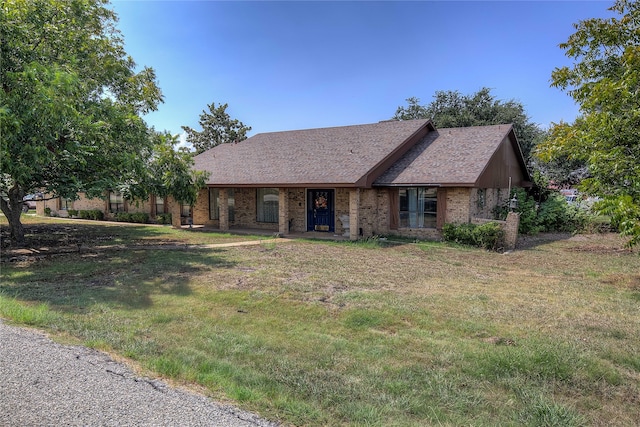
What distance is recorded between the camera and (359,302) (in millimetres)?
6508

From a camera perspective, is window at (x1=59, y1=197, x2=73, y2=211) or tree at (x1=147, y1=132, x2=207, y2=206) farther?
window at (x1=59, y1=197, x2=73, y2=211)

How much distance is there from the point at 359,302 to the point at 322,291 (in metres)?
0.99

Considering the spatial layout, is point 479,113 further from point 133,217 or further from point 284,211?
point 133,217

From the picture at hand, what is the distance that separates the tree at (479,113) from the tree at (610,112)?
813 inches

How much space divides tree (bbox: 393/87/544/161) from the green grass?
21562 millimetres

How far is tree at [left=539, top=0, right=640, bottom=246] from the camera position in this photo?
240 inches

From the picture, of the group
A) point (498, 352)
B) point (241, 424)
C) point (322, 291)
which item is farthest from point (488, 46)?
point (241, 424)

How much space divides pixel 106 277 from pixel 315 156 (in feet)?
37.9

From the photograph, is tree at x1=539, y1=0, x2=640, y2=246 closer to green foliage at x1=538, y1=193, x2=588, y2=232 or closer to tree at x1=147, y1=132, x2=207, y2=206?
green foliage at x1=538, y1=193, x2=588, y2=232

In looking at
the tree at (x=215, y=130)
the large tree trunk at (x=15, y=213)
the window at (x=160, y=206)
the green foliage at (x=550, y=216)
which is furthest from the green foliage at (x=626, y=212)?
the tree at (x=215, y=130)

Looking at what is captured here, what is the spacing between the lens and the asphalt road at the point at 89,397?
9.50 ft

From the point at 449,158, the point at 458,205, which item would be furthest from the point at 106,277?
the point at 449,158

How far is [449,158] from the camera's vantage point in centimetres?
1598

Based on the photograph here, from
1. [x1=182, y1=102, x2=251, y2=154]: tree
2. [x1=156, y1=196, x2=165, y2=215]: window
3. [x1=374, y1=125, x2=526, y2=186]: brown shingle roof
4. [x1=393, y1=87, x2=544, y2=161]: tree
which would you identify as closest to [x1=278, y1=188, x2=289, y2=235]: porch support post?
[x1=374, y1=125, x2=526, y2=186]: brown shingle roof
